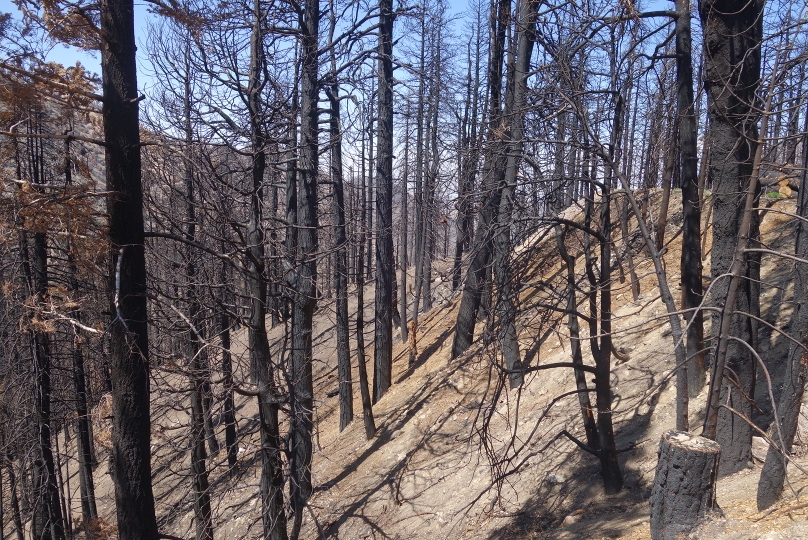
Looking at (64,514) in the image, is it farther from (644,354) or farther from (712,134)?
(712,134)

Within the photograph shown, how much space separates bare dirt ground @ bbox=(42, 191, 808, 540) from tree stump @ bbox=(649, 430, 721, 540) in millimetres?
169

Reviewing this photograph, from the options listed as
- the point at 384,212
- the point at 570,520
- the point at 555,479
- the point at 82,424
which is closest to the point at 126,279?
the point at 570,520

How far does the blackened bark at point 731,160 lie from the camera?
6.08 metres

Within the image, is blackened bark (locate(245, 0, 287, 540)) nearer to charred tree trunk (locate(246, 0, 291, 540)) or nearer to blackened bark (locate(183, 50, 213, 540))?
charred tree trunk (locate(246, 0, 291, 540))

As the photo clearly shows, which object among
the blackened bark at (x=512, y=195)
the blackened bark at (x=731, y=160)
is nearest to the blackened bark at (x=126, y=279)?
the blackened bark at (x=512, y=195)

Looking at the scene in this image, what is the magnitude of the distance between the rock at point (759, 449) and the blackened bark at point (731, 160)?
15.0 inches

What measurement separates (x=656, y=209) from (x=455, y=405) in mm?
8180

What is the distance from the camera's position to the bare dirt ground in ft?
21.1

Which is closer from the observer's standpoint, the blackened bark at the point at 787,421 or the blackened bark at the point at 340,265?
the blackened bark at the point at 787,421

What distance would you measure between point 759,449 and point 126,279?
722cm

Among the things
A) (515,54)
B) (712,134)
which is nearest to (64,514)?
(515,54)

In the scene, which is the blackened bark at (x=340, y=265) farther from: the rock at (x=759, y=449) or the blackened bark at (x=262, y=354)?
the rock at (x=759, y=449)

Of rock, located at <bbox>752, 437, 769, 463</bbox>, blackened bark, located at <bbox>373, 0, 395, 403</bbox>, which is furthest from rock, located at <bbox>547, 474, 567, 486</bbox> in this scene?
blackened bark, located at <bbox>373, 0, 395, 403</bbox>

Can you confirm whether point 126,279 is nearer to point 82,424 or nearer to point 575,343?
point 575,343
